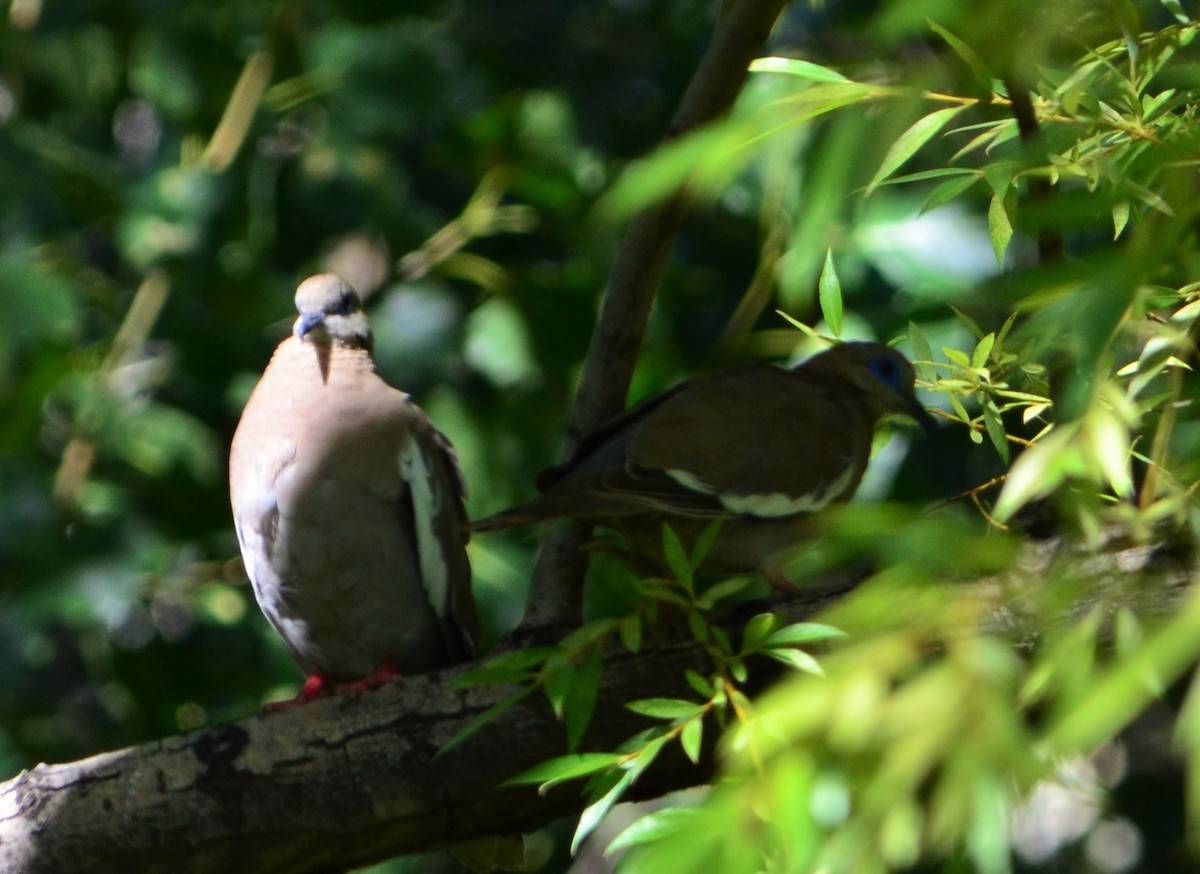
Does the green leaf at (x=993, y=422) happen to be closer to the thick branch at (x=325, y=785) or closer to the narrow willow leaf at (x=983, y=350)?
the narrow willow leaf at (x=983, y=350)

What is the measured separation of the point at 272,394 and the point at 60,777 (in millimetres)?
784

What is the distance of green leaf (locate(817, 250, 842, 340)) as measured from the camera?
1645mm

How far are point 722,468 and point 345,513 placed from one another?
61 centimetres

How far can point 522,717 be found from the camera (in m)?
1.84

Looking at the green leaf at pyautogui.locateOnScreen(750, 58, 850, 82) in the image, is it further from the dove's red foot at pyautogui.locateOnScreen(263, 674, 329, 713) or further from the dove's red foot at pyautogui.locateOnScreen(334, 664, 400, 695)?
the dove's red foot at pyautogui.locateOnScreen(263, 674, 329, 713)

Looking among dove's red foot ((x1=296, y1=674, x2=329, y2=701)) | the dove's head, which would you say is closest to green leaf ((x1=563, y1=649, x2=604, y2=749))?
dove's red foot ((x1=296, y1=674, x2=329, y2=701))

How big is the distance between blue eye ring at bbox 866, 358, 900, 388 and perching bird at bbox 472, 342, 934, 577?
0.13 meters

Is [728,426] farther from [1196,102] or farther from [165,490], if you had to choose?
[165,490]

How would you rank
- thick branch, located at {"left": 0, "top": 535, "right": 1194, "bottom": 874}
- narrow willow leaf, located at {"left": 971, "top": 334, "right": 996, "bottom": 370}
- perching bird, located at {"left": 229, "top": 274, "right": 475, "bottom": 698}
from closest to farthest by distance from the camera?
narrow willow leaf, located at {"left": 971, "top": 334, "right": 996, "bottom": 370} → thick branch, located at {"left": 0, "top": 535, "right": 1194, "bottom": 874} → perching bird, located at {"left": 229, "top": 274, "right": 475, "bottom": 698}

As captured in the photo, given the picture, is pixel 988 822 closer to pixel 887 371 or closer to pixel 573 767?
pixel 573 767

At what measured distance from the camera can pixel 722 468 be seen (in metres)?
2.22

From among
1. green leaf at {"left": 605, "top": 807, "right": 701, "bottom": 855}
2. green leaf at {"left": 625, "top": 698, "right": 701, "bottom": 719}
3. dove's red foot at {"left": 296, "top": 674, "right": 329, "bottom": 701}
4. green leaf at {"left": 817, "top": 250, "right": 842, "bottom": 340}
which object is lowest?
dove's red foot at {"left": 296, "top": 674, "right": 329, "bottom": 701}

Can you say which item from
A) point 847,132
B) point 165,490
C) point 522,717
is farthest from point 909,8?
point 165,490

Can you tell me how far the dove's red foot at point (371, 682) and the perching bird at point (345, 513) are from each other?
2 centimetres
